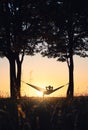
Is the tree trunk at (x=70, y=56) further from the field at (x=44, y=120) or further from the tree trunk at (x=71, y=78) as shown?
the field at (x=44, y=120)

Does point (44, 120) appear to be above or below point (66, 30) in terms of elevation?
below

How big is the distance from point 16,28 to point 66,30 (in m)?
4.58

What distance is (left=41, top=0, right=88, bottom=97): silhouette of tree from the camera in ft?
102

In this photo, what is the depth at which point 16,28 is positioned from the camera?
3097 centimetres

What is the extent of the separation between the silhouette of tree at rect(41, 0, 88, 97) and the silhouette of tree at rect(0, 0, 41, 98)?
3.13ft

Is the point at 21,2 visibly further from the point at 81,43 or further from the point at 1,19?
the point at 81,43

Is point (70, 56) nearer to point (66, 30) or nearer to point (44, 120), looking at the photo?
point (66, 30)

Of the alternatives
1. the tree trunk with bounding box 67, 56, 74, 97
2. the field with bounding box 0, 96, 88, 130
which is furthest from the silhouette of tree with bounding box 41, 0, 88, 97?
the field with bounding box 0, 96, 88, 130

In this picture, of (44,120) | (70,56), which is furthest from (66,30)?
(44,120)

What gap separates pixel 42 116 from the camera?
20.9 feet

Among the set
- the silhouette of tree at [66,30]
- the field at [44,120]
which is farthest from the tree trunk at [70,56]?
the field at [44,120]

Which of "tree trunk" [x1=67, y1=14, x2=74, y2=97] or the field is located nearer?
the field

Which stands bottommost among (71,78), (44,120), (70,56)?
(44,120)

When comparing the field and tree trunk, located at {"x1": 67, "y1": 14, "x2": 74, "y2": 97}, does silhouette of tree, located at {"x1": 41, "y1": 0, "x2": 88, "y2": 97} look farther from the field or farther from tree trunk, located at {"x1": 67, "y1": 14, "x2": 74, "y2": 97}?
the field
